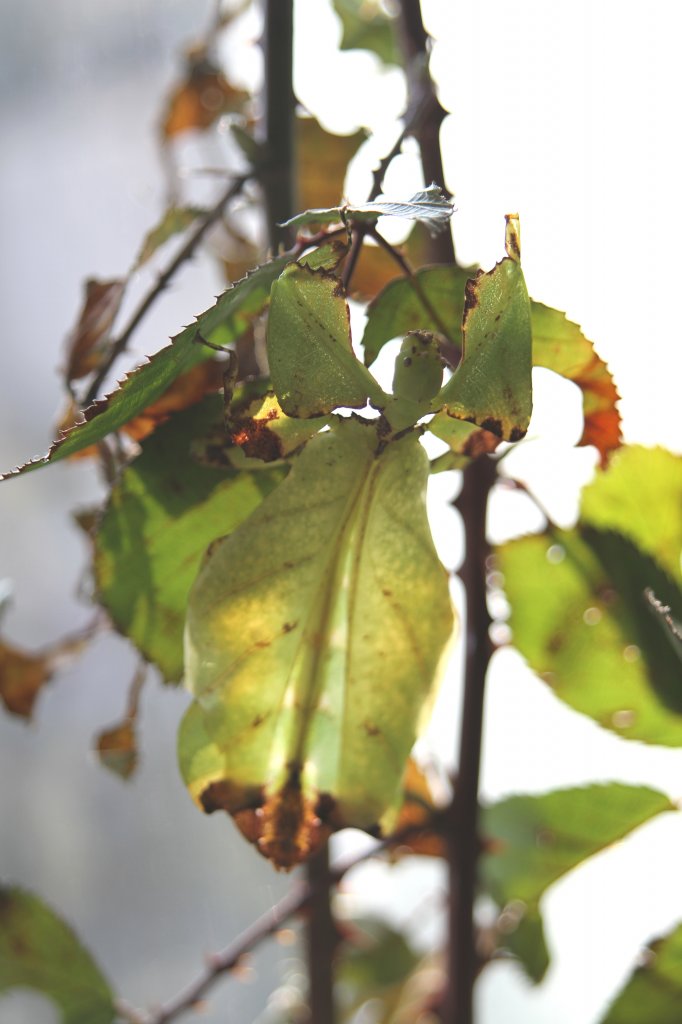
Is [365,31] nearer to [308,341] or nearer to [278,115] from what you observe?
[278,115]

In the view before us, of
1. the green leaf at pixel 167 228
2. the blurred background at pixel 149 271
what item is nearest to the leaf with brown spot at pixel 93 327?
the green leaf at pixel 167 228

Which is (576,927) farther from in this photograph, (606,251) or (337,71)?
(337,71)

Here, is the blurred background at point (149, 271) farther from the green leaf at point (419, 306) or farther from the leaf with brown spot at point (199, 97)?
the green leaf at point (419, 306)

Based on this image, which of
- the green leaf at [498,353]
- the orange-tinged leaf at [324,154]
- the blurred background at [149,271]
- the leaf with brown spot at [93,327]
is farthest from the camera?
the blurred background at [149,271]

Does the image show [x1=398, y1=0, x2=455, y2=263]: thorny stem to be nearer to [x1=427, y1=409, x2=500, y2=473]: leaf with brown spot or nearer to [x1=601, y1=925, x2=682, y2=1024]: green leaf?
[x1=427, y1=409, x2=500, y2=473]: leaf with brown spot

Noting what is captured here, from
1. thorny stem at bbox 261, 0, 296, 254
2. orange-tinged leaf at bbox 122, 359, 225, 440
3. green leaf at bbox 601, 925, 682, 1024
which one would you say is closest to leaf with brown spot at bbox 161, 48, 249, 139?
thorny stem at bbox 261, 0, 296, 254

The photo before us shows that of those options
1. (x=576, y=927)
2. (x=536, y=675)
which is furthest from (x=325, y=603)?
(x=576, y=927)
